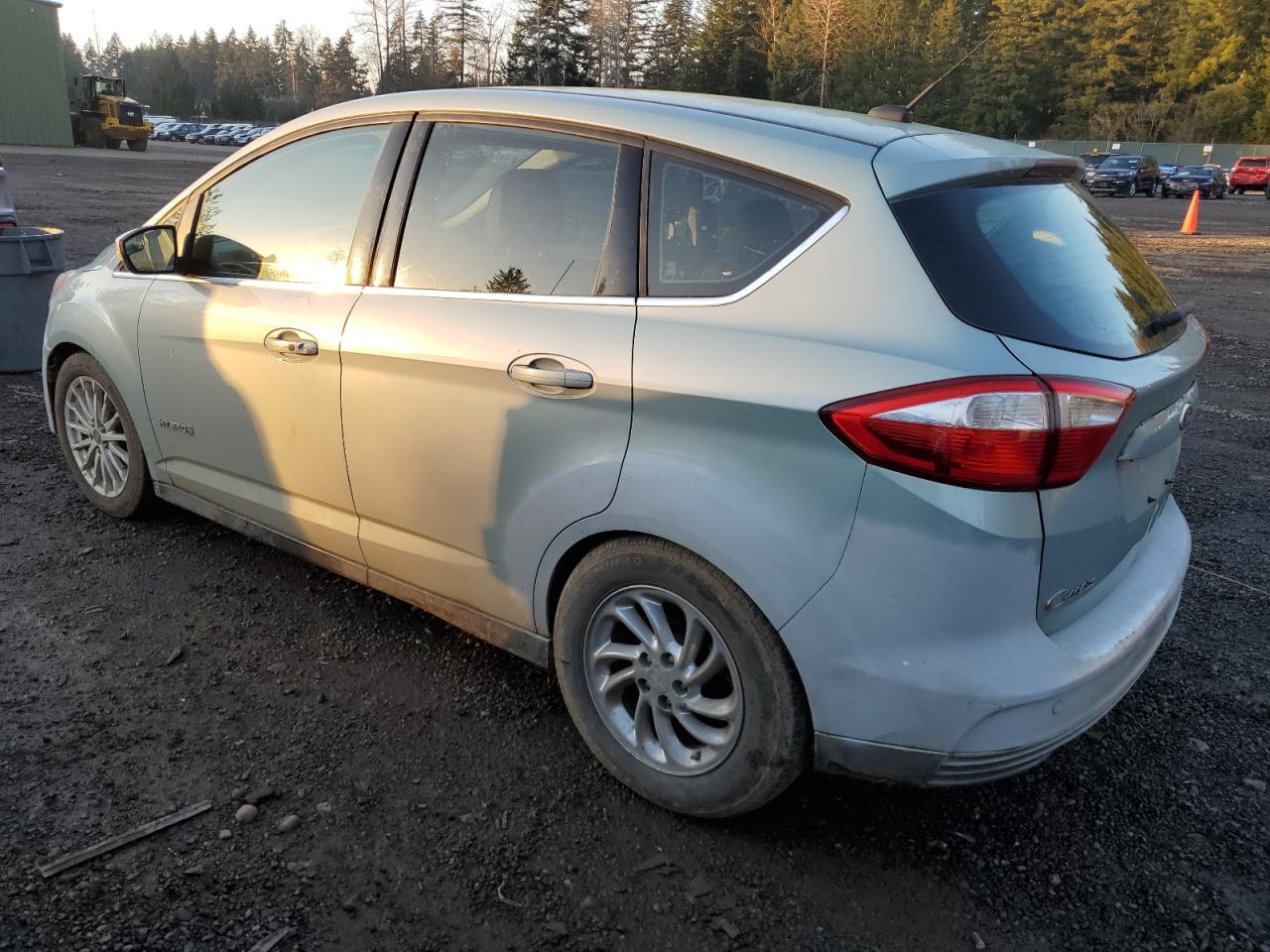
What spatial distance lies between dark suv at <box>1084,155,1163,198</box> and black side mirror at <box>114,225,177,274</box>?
1681 inches

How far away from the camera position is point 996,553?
6.84ft

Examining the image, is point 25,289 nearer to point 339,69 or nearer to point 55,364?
point 55,364

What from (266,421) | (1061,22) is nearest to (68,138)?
(266,421)

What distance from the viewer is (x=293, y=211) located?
347 centimetres

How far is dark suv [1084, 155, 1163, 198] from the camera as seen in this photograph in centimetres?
4059

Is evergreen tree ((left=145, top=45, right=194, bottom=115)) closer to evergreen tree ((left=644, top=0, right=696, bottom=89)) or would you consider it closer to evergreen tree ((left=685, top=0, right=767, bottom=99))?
evergreen tree ((left=644, top=0, right=696, bottom=89))

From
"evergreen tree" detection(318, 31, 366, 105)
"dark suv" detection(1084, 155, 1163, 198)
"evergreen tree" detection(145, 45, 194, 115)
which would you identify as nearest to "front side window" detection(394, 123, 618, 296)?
"dark suv" detection(1084, 155, 1163, 198)

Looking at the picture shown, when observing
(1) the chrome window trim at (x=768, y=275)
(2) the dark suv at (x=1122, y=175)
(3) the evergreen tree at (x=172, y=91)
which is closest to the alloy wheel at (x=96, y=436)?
(1) the chrome window trim at (x=768, y=275)

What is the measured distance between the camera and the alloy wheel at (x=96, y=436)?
4.29 meters

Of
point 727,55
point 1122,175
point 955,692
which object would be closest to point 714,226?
point 955,692

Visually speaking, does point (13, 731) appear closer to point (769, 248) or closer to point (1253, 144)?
point (769, 248)

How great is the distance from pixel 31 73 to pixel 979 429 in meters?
52.0

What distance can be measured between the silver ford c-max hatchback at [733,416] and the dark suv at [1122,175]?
42768 mm

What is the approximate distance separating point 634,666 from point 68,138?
53.7 metres
